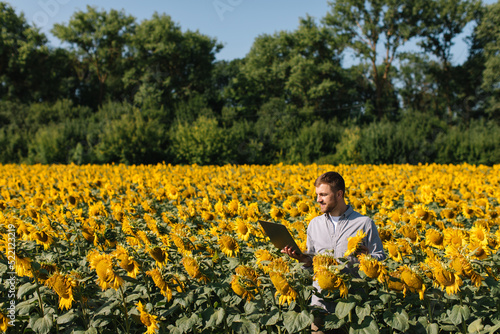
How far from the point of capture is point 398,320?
2.19 m

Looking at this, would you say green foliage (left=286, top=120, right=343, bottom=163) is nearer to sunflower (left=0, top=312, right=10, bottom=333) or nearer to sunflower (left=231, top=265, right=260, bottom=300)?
sunflower (left=231, top=265, right=260, bottom=300)

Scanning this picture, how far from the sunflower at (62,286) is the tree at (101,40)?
4109cm

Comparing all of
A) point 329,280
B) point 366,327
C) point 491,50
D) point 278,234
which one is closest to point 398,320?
point 366,327

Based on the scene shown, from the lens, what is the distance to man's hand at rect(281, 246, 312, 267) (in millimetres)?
2625

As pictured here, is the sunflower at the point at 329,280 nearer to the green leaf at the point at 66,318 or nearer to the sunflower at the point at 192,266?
the sunflower at the point at 192,266

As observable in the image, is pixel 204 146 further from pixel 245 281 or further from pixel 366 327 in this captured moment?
pixel 366 327

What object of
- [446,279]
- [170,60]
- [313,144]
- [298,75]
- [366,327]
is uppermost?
[170,60]

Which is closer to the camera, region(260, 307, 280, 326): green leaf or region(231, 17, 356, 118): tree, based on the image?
region(260, 307, 280, 326): green leaf

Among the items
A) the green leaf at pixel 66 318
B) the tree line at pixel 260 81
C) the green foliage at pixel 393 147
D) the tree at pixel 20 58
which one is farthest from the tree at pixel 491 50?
the tree at pixel 20 58

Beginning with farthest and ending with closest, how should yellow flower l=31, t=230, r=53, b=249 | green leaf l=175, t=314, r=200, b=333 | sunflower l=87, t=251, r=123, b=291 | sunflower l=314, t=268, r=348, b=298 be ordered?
yellow flower l=31, t=230, r=53, b=249 → green leaf l=175, t=314, r=200, b=333 → sunflower l=87, t=251, r=123, b=291 → sunflower l=314, t=268, r=348, b=298

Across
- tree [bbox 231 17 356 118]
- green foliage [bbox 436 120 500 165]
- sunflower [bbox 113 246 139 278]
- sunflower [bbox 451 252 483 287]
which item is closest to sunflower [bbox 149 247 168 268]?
sunflower [bbox 113 246 139 278]

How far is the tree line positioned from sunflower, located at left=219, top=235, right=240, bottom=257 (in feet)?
66.6

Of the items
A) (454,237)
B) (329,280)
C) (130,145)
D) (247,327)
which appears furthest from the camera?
(130,145)

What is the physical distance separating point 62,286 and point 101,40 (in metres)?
42.7
